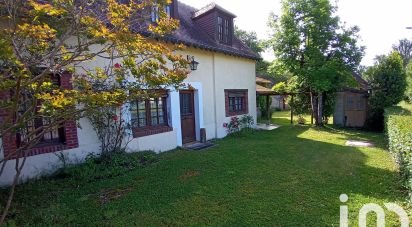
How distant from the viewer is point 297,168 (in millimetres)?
6785

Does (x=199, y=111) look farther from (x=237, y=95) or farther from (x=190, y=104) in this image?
(x=237, y=95)

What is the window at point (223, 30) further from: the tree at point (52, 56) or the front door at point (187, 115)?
the tree at point (52, 56)

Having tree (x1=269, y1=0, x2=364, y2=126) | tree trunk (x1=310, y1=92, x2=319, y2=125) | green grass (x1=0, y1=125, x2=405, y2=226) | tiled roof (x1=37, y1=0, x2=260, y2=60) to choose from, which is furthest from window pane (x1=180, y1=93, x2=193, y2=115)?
tree trunk (x1=310, y1=92, x2=319, y2=125)

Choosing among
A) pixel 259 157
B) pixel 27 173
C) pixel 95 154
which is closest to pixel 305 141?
pixel 259 157

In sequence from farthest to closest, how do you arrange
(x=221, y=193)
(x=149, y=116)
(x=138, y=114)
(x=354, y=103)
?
(x=354, y=103) < (x=149, y=116) < (x=138, y=114) < (x=221, y=193)

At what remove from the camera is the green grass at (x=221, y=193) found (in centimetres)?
413

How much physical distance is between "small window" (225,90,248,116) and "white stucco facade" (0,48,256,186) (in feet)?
0.95

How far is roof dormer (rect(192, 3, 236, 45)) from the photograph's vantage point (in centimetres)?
1204

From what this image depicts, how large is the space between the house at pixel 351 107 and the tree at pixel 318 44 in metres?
2.17

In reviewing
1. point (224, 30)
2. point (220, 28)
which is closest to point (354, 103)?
point (224, 30)

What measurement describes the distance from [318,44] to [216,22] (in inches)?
244

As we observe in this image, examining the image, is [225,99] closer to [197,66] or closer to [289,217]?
[197,66]

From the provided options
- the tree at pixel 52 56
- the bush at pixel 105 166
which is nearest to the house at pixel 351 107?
the bush at pixel 105 166

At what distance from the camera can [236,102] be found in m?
13.2
